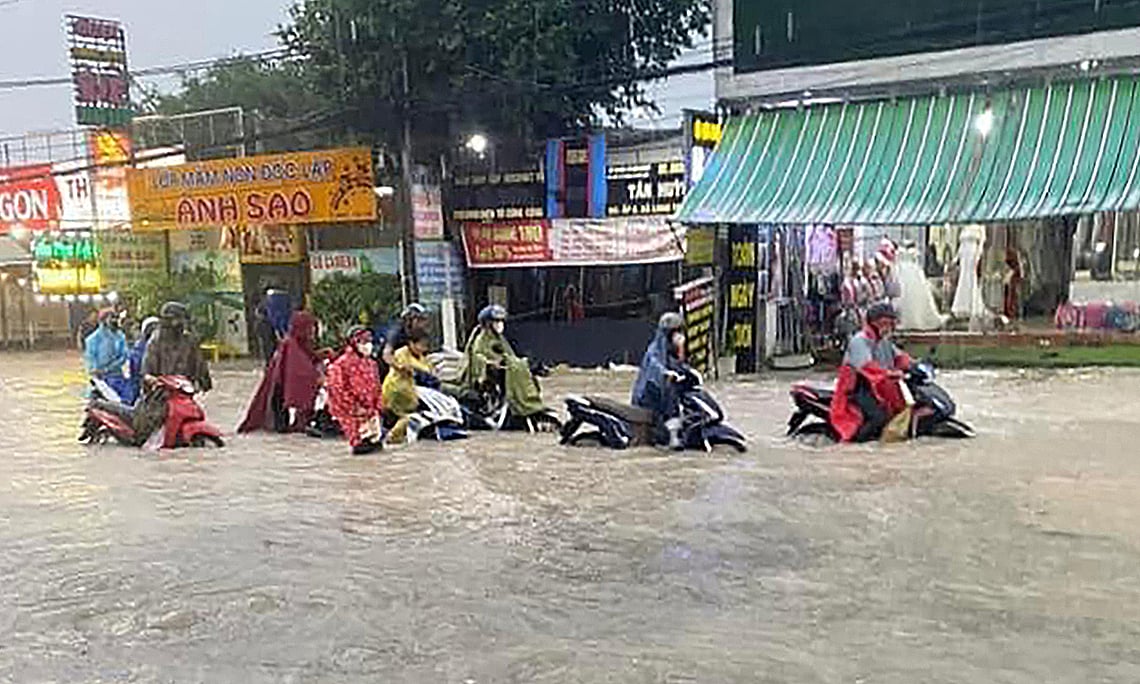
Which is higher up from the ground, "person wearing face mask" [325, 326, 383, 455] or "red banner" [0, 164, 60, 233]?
"red banner" [0, 164, 60, 233]

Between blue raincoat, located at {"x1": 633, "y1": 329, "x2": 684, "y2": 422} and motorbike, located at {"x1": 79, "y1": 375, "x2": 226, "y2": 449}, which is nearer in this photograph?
blue raincoat, located at {"x1": 633, "y1": 329, "x2": 684, "y2": 422}

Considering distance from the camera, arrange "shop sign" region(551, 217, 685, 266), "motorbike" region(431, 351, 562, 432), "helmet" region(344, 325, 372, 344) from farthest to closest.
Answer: "shop sign" region(551, 217, 685, 266), "motorbike" region(431, 351, 562, 432), "helmet" region(344, 325, 372, 344)

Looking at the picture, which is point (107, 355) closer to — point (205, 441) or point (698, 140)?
point (205, 441)

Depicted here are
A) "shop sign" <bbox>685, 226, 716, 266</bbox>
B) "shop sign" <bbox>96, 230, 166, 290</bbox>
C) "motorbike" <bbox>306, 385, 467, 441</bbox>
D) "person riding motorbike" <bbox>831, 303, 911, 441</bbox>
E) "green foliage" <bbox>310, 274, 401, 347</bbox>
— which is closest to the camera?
"person riding motorbike" <bbox>831, 303, 911, 441</bbox>

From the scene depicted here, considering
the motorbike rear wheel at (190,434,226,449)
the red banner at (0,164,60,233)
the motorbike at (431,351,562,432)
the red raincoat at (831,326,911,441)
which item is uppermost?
the red banner at (0,164,60,233)

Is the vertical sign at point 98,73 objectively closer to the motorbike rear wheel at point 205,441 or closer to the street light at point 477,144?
the street light at point 477,144

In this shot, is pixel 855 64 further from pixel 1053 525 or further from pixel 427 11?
pixel 1053 525

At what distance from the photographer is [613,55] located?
2052 cm

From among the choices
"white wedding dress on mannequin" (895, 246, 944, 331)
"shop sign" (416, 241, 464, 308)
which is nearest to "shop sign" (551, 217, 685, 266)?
"shop sign" (416, 241, 464, 308)

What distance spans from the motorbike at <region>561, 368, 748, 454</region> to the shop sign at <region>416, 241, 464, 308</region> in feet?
29.7

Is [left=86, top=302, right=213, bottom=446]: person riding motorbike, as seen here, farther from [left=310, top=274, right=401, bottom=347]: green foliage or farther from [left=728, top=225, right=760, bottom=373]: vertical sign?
[left=310, top=274, right=401, bottom=347]: green foliage

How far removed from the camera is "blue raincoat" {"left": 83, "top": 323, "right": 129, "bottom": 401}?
1379 cm

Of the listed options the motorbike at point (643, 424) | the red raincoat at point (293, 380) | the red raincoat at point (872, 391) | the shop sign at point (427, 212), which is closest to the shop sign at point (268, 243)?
the shop sign at point (427, 212)

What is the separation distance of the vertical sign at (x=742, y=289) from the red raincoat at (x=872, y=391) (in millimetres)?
6445
